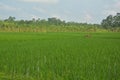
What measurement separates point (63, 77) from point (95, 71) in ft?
3.51

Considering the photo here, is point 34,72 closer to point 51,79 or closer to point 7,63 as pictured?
point 51,79

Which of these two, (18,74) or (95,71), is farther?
(18,74)

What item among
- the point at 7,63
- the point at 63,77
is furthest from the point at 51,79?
the point at 7,63

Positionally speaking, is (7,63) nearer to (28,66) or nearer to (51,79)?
(28,66)

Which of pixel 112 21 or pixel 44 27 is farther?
pixel 112 21

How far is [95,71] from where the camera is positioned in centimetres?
777

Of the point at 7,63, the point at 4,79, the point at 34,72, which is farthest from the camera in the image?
the point at 7,63

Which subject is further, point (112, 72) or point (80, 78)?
point (112, 72)

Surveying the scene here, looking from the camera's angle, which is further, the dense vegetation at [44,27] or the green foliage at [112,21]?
the green foliage at [112,21]

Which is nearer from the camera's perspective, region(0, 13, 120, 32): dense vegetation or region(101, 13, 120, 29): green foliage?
region(0, 13, 120, 32): dense vegetation

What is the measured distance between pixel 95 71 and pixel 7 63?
3.76 meters

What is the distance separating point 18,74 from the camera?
829cm

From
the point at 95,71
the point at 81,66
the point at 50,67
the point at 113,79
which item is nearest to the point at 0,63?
the point at 50,67

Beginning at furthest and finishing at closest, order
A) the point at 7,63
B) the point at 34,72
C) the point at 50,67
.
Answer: the point at 7,63
the point at 50,67
the point at 34,72
